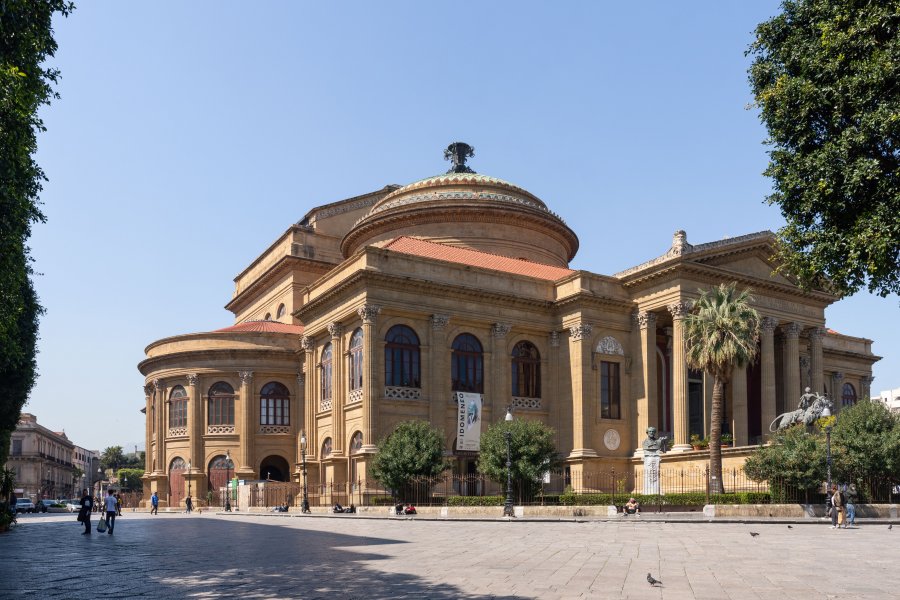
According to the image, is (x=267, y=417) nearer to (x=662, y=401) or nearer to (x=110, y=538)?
(x=662, y=401)

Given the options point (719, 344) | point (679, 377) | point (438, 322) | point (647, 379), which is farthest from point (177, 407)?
→ point (719, 344)

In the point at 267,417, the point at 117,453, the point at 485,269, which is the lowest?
the point at 117,453

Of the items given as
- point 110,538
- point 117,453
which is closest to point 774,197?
point 110,538

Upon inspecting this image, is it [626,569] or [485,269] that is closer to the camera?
[626,569]

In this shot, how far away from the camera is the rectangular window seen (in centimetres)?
4531

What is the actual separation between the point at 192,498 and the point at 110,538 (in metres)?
25.7

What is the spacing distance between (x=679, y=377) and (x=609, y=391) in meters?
3.87

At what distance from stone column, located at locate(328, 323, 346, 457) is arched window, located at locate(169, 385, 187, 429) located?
40.5ft

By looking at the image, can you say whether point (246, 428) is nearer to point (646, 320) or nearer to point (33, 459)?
point (646, 320)

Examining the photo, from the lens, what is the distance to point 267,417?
50.1 metres

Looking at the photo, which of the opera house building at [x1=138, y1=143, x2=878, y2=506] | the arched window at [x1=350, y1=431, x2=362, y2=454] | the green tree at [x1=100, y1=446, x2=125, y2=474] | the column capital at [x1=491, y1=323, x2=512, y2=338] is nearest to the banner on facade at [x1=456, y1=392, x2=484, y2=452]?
the opera house building at [x1=138, y1=143, x2=878, y2=506]

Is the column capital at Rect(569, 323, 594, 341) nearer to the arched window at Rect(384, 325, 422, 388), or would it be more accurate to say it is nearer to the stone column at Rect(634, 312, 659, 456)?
the stone column at Rect(634, 312, 659, 456)

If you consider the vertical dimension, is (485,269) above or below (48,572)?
above

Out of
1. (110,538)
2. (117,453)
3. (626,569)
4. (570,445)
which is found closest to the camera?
(626,569)
